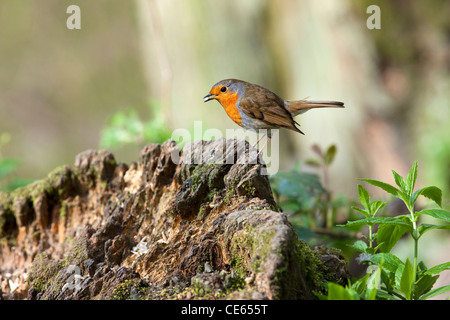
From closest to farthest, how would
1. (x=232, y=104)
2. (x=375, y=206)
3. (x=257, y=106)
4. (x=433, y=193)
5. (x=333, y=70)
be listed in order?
(x=433, y=193), (x=375, y=206), (x=257, y=106), (x=232, y=104), (x=333, y=70)

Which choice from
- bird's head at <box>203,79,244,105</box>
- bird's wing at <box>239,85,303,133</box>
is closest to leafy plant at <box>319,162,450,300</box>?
bird's wing at <box>239,85,303,133</box>

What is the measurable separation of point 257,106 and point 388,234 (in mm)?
1606

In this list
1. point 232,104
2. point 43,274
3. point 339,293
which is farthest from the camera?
point 232,104

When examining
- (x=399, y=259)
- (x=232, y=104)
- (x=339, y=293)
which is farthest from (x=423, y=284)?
(x=232, y=104)

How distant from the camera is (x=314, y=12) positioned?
20.5 feet

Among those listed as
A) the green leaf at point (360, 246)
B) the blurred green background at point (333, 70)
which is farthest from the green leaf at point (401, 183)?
the blurred green background at point (333, 70)

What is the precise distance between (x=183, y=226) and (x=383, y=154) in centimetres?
479

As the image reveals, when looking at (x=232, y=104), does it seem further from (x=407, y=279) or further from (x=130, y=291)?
(x=407, y=279)

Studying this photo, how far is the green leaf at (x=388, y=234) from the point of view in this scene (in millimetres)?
1615

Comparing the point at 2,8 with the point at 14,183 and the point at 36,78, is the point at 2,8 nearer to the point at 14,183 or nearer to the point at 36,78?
the point at 36,78

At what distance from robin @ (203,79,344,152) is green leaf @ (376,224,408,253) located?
1.44m

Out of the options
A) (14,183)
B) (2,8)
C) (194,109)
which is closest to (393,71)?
(194,109)

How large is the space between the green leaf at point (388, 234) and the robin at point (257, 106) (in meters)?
1.44

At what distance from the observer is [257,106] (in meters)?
3.11
